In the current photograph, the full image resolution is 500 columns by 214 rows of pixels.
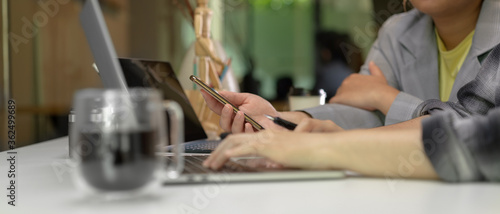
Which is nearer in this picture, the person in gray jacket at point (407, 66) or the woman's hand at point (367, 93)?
the person in gray jacket at point (407, 66)

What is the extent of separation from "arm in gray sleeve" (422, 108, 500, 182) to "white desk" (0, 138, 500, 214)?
2 cm

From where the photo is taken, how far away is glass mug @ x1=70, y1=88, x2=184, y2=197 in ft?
1.64

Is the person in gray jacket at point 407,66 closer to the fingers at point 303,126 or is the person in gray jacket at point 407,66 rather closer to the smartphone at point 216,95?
the smartphone at point 216,95

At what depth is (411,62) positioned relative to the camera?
158 centimetres

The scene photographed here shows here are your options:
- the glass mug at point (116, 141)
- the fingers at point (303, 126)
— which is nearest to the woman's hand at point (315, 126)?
the fingers at point (303, 126)

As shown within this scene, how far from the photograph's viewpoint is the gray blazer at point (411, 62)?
4.44 ft

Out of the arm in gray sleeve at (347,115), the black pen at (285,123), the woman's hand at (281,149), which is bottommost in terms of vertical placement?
the arm in gray sleeve at (347,115)

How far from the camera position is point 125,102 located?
1.65 feet

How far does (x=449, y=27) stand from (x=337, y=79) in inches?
164

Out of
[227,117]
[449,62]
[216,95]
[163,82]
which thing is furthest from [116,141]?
[449,62]

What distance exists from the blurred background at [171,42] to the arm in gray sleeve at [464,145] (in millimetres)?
832

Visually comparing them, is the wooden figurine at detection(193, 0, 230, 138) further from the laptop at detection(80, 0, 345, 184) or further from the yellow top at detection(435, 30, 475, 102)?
the yellow top at detection(435, 30, 475, 102)

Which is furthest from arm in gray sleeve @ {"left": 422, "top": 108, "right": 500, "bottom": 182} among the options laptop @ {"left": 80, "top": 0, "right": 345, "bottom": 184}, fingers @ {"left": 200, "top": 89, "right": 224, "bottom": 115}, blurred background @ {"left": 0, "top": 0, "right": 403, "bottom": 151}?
blurred background @ {"left": 0, "top": 0, "right": 403, "bottom": 151}

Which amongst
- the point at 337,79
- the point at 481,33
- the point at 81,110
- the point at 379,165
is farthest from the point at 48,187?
the point at 337,79
